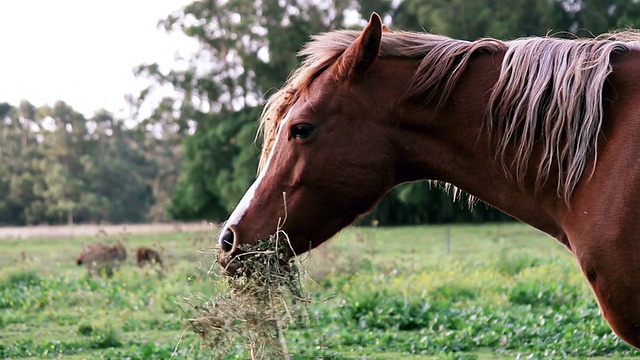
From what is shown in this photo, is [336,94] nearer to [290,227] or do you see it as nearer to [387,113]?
[387,113]

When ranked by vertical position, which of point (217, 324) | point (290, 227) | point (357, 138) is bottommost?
point (217, 324)

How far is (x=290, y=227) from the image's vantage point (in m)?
2.78

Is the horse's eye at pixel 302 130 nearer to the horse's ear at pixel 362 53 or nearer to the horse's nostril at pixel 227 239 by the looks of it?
the horse's ear at pixel 362 53

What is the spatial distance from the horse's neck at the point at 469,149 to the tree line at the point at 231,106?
2177 cm

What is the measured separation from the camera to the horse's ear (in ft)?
8.74

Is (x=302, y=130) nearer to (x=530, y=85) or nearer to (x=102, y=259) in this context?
(x=530, y=85)

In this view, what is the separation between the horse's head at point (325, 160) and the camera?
2.76 metres

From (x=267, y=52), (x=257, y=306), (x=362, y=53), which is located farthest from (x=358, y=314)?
(x=267, y=52)

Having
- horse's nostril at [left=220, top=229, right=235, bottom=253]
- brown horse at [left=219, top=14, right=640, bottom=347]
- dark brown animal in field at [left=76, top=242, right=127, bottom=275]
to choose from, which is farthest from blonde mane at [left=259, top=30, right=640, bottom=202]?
dark brown animal in field at [left=76, top=242, right=127, bottom=275]

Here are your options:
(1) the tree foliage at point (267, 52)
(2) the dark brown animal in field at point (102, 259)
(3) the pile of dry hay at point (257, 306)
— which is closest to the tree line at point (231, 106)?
(1) the tree foliage at point (267, 52)

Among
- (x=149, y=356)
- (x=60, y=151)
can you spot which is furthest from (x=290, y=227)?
(x=60, y=151)

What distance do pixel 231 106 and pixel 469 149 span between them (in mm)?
34647

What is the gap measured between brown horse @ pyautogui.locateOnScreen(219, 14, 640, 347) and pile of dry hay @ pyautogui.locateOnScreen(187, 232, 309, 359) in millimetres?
94

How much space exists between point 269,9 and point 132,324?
92.0 feet
